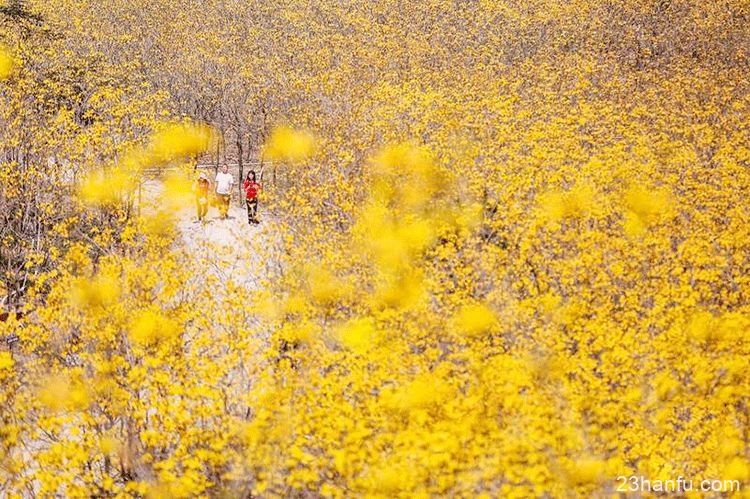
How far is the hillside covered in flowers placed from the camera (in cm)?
965

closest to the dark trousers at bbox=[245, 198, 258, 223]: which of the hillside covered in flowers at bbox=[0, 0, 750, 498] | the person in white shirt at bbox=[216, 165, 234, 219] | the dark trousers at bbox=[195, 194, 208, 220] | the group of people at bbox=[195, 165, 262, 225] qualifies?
the group of people at bbox=[195, 165, 262, 225]

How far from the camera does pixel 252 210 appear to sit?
68.0 ft

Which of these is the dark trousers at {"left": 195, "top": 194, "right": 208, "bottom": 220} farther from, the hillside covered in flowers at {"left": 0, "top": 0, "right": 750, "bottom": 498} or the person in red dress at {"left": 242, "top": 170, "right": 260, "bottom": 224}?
the person in red dress at {"left": 242, "top": 170, "right": 260, "bottom": 224}

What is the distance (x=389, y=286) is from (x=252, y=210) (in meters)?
8.31

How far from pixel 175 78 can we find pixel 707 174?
2277 cm

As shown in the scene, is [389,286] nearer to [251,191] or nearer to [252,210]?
[251,191]

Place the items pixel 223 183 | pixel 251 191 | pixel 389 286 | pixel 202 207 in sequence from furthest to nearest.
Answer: pixel 202 207
pixel 251 191
pixel 223 183
pixel 389 286

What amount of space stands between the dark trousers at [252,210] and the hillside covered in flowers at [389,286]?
955mm

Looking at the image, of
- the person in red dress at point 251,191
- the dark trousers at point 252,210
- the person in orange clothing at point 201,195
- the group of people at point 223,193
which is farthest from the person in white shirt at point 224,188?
the dark trousers at point 252,210

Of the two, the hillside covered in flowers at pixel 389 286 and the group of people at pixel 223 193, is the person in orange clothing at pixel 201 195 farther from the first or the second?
the hillside covered in flowers at pixel 389 286

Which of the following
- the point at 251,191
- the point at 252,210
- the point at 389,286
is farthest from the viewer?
the point at 252,210

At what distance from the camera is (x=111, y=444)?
9.77m

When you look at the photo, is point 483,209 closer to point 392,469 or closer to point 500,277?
point 500,277

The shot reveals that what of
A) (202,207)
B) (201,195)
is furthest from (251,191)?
(202,207)
